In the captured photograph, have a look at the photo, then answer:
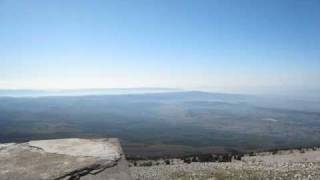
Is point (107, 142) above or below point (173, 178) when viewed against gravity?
above

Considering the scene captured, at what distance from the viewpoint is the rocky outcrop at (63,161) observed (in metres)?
5.41

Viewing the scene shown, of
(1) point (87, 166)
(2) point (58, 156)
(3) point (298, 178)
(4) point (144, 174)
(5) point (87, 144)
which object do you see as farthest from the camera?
(4) point (144, 174)

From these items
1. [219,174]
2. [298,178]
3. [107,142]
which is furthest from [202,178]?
[107,142]

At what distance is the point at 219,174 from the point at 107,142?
16374 mm

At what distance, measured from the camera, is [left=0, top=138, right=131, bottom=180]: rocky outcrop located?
5410 mm

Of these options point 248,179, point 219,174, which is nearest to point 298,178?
point 248,179

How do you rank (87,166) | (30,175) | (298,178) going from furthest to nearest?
1. (298,178)
2. (87,166)
3. (30,175)

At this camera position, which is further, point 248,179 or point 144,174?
point 144,174

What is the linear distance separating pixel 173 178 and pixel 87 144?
15.7 m

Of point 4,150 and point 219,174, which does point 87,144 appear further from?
point 219,174

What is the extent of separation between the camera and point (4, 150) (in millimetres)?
6520

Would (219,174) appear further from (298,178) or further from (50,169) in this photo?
(50,169)

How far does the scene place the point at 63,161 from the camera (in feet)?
19.3

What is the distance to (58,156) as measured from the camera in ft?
20.2
